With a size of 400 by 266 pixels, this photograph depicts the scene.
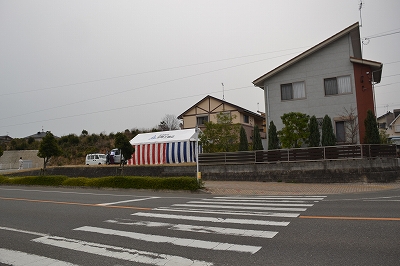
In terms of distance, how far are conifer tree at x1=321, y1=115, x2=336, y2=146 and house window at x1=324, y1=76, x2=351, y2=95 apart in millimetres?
2816

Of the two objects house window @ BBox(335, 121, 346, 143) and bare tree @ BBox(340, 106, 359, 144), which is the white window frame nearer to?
bare tree @ BBox(340, 106, 359, 144)

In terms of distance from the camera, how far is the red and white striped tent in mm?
24969

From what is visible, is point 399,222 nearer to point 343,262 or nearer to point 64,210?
point 343,262

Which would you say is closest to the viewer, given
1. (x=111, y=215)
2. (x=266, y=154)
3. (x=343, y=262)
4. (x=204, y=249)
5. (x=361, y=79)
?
(x=343, y=262)

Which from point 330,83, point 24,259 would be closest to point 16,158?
point 330,83

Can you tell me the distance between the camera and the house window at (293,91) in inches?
919

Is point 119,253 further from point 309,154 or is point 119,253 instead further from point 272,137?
point 272,137

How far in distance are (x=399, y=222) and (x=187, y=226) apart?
4.69 metres

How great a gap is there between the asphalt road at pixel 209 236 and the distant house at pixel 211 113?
27.3 m

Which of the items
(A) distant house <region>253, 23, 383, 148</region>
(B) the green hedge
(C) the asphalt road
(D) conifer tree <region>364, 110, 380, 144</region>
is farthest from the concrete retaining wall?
(C) the asphalt road

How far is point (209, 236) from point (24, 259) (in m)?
3.24

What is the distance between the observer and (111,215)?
28.3 feet

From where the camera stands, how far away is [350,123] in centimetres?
2095

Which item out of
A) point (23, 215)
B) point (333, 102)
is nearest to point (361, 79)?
point (333, 102)
